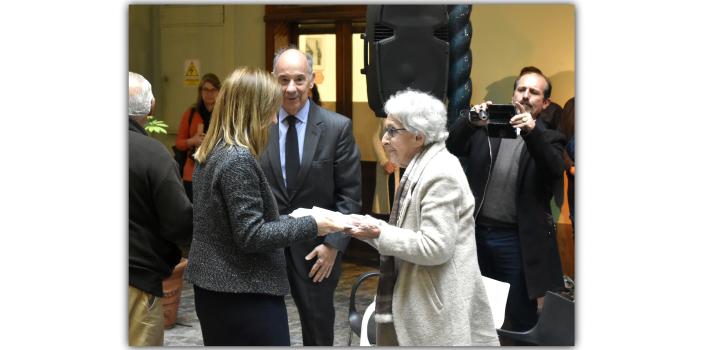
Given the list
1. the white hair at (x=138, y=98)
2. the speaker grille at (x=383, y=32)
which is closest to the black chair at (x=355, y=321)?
the speaker grille at (x=383, y=32)

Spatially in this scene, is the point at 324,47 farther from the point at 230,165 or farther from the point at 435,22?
the point at 230,165

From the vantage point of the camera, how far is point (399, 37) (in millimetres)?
2953

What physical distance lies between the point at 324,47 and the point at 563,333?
1359 mm

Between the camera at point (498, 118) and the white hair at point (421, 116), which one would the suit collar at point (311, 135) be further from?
the white hair at point (421, 116)

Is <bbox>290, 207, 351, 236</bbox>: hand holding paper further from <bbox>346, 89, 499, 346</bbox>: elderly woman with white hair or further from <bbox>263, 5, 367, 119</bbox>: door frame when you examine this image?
<bbox>263, 5, 367, 119</bbox>: door frame

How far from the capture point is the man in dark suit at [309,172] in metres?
3.15

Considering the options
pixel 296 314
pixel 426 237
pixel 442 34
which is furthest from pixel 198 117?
pixel 426 237

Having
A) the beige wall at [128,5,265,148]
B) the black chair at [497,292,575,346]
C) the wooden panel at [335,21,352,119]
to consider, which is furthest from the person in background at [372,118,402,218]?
the black chair at [497,292,575,346]

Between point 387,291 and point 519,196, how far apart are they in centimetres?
83

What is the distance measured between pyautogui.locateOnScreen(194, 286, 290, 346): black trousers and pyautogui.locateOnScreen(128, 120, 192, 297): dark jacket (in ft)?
0.92

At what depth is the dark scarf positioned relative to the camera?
2600 mm

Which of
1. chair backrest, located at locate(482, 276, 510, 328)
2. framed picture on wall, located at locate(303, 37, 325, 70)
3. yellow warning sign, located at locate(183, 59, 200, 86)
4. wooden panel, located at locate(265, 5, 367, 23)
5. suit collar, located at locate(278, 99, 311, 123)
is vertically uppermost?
wooden panel, located at locate(265, 5, 367, 23)

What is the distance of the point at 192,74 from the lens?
10.5ft

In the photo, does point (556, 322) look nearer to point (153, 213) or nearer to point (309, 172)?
point (309, 172)
